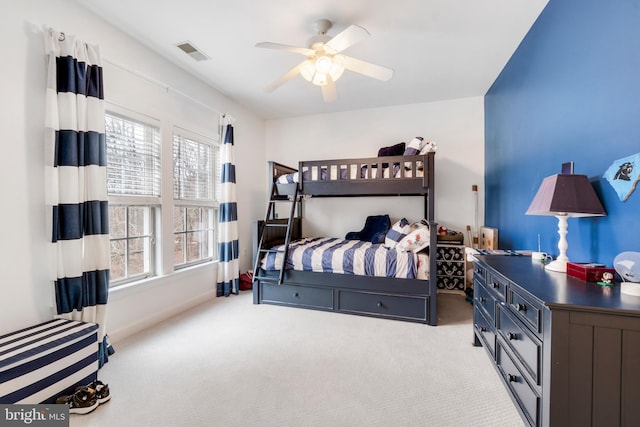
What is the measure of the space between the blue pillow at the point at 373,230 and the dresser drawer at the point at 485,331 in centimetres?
170

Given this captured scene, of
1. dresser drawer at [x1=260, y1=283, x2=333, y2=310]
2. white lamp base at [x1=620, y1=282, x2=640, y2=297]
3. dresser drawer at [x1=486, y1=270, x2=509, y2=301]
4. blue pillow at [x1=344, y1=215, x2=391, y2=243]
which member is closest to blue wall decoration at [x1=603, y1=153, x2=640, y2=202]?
white lamp base at [x1=620, y1=282, x2=640, y2=297]

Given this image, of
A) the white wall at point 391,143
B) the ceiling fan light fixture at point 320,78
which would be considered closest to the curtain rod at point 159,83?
the white wall at point 391,143

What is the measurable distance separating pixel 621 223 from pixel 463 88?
2688mm

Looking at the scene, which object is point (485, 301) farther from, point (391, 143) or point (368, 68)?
point (391, 143)

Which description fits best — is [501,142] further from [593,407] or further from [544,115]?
[593,407]

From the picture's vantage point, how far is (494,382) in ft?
5.75

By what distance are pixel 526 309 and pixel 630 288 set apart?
370mm

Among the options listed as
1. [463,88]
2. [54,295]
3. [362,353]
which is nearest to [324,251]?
[362,353]

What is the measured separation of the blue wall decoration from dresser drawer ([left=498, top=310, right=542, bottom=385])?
0.81m

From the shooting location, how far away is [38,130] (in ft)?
5.92

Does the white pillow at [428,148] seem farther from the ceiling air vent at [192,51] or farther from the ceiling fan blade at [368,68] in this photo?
the ceiling air vent at [192,51]

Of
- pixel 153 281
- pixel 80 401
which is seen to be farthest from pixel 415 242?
pixel 80 401

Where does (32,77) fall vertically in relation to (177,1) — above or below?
below

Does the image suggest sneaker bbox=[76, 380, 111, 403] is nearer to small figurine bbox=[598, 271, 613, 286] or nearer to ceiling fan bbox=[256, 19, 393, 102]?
ceiling fan bbox=[256, 19, 393, 102]
